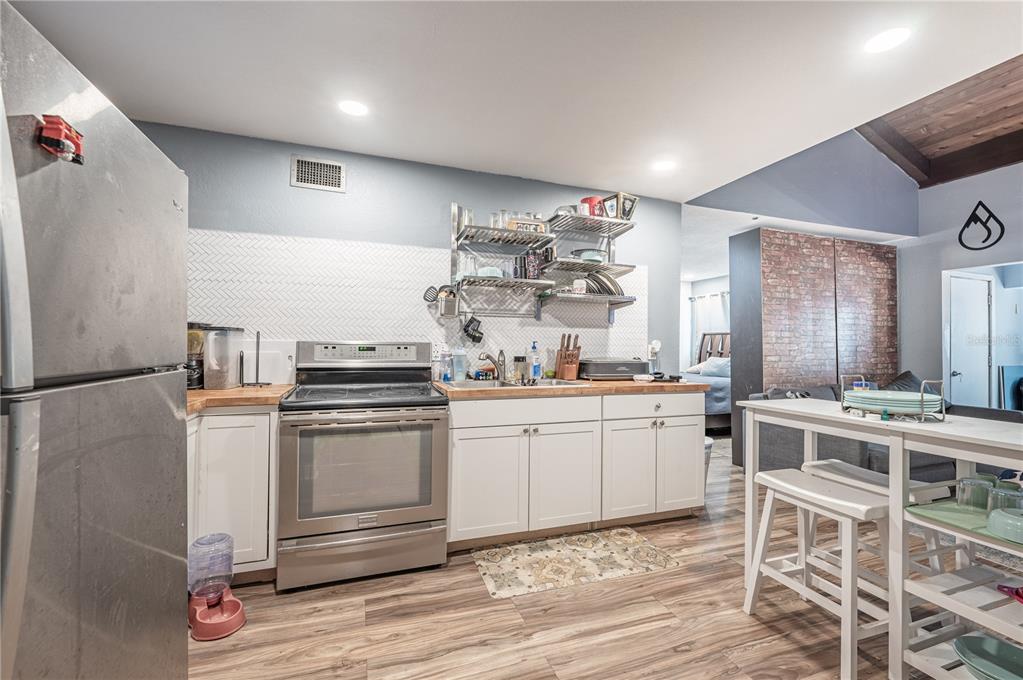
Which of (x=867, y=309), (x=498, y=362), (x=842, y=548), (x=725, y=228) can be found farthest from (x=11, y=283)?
(x=867, y=309)

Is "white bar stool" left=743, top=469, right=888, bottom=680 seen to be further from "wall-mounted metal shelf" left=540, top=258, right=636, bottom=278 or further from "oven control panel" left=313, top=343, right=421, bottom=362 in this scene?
"oven control panel" left=313, top=343, right=421, bottom=362

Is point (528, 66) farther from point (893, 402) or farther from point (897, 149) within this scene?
point (897, 149)

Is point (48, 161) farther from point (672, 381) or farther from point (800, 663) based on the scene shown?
point (672, 381)

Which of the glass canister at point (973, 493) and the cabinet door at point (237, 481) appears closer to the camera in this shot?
the glass canister at point (973, 493)

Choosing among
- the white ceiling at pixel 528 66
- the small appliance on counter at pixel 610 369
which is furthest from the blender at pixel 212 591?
the small appliance on counter at pixel 610 369

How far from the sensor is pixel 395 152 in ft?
9.61

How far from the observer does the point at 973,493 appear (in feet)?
4.88

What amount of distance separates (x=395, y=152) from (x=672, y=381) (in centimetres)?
257

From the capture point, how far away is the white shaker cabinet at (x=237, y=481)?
204 cm

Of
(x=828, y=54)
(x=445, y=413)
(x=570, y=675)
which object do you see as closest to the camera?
(x=570, y=675)

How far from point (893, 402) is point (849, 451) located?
7.24 ft

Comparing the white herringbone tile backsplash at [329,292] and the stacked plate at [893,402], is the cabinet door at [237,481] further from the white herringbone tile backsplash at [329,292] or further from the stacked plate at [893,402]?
the stacked plate at [893,402]

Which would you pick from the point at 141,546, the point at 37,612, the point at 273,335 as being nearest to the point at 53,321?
the point at 37,612

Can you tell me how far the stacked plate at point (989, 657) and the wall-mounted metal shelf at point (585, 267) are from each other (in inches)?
99.7
